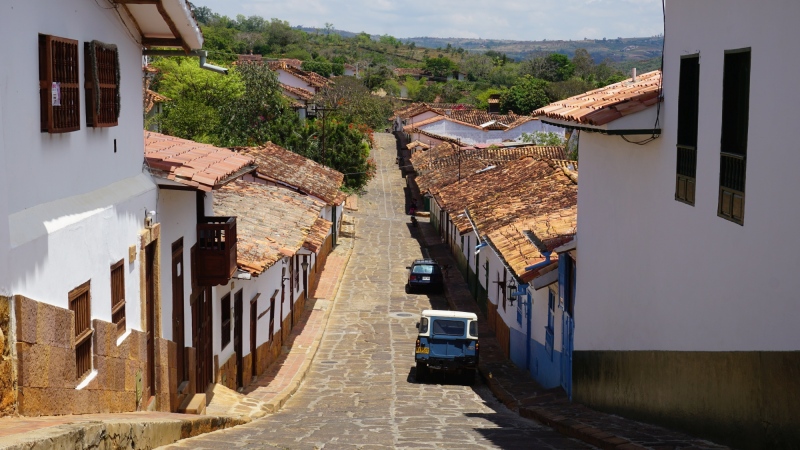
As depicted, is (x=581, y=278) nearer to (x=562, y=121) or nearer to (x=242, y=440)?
(x=562, y=121)

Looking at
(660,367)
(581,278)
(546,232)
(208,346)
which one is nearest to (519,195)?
(546,232)

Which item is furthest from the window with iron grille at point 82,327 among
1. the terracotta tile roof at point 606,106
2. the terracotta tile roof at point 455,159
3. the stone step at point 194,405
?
the terracotta tile roof at point 455,159

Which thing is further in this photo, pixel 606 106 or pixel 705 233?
pixel 606 106

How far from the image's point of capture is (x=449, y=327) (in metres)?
21.2

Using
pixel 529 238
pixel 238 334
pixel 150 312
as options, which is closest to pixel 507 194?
pixel 529 238

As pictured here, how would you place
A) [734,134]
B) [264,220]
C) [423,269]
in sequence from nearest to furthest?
[734,134]
[264,220]
[423,269]

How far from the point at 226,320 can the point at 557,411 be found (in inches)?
238

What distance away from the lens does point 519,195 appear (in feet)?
90.6

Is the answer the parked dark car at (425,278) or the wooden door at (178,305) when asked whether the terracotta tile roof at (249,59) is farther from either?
the wooden door at (178,305)

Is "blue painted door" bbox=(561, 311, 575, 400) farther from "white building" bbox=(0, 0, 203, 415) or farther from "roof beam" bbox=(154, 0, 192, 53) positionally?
"roof beam" bbox=(154, 0, 192, 53)

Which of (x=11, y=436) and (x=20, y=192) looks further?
(x=20, y=192)

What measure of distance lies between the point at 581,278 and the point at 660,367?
4.51 m

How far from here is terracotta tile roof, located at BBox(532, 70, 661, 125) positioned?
36.1 feet

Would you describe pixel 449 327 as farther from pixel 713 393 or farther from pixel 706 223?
pixel 713 393
